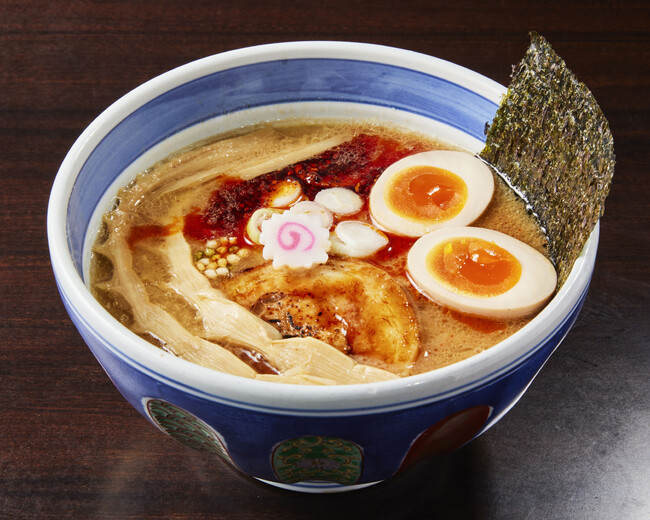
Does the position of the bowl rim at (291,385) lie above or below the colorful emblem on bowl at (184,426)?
above

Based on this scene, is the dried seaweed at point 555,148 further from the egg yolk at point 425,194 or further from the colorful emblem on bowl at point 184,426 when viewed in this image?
the colorful emblem on bowl at point 184,426

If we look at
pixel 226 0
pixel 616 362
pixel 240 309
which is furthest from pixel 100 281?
pixel 226 0

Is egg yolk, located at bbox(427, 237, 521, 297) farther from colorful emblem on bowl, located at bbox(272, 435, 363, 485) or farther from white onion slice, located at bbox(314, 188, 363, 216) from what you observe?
colorful emblem on bowl, located at bbox(272, 435, 363, 485)

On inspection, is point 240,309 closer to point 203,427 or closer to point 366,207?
point 203,427

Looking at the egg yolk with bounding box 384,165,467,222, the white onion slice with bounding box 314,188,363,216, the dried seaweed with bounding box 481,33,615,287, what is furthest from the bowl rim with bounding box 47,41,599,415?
the white onion slice with bounding box 314,188,363,216

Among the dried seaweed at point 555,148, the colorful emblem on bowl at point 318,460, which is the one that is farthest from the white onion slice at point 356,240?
the colorful emblem on bowl at point 318,460

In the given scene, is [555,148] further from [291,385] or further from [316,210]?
[291,385]

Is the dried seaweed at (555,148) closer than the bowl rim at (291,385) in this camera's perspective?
No

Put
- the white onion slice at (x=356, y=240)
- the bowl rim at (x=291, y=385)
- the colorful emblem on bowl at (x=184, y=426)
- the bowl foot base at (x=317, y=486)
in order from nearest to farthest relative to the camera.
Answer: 1. the bowl rim at (x=291, y=385)
2. the colorful emblem on bowl at (x=184, y=426)
3. the bowl foot base at (x=317, y=486)
4. the white onion slice at (x=356, y=240)
